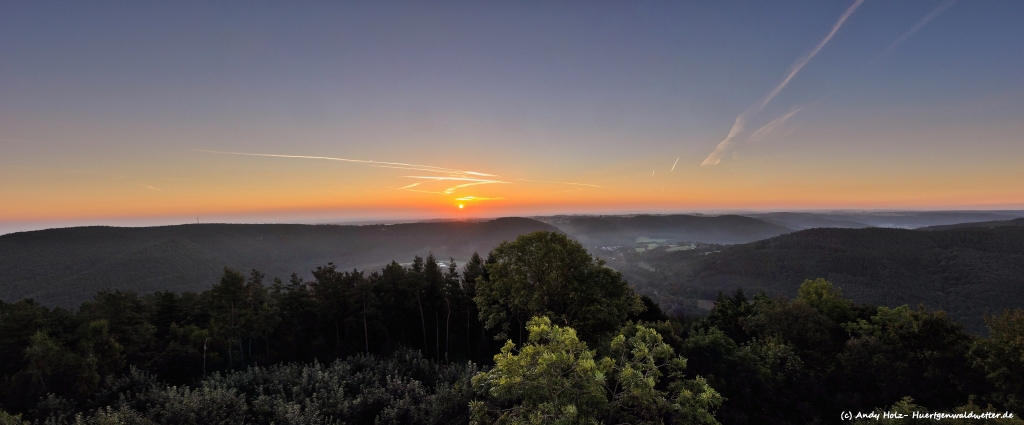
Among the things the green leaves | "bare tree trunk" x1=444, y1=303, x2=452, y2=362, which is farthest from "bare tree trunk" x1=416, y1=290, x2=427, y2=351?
the green leaves

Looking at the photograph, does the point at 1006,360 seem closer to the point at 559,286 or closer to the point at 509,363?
the point at 559,286

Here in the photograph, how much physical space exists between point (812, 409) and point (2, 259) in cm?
26644

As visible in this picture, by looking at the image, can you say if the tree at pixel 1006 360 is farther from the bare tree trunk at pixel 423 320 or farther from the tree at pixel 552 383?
the bare tree trunk at pixel 423 320

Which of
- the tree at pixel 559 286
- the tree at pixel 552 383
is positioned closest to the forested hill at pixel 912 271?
the tree at pixel 559 286

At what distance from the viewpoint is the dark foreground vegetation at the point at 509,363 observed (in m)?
11.2

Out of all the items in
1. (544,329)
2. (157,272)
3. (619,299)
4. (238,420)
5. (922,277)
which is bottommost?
(922,277)

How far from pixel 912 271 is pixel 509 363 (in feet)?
788

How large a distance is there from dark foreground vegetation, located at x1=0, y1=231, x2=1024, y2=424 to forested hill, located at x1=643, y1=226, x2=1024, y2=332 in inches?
5666

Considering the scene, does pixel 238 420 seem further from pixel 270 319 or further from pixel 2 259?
pixel 2 259

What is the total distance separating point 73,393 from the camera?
21.2m

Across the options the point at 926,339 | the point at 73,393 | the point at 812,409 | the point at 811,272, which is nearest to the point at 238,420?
the point at 73,393

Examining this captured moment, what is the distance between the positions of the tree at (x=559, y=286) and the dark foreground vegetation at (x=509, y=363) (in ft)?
0.34

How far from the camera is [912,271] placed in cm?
16212

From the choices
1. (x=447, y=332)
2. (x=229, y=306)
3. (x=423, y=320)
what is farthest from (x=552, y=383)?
(x=229, y=306)
